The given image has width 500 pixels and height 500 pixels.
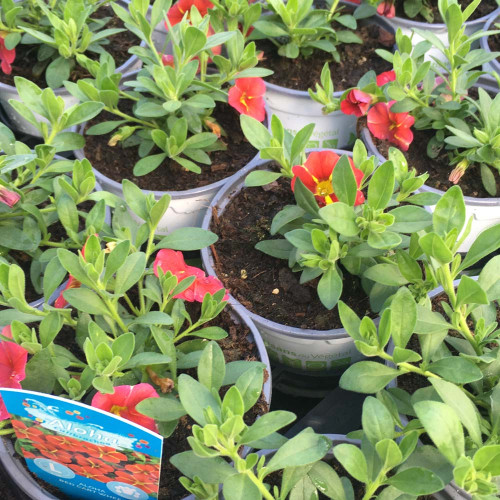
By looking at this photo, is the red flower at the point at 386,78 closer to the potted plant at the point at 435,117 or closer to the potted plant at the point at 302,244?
the potted plant at the point at 435,117

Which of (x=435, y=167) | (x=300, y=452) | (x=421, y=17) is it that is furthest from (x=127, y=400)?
(x=421, y=17)

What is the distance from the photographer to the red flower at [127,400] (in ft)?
3.03

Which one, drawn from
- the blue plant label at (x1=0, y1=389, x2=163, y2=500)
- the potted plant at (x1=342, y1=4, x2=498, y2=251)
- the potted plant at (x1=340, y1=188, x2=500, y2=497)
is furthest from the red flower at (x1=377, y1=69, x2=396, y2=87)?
the blue plant label at (x1=0, y1=389, x2=163, y2=500)

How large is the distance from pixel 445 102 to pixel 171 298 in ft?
2.70

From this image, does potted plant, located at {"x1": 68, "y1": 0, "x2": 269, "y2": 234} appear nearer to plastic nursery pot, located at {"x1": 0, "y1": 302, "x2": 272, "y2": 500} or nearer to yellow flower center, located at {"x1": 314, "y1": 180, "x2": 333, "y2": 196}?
yellow flower center, located at {"x1": 314, "y1": 180, "x2": 333, "y2": 196}

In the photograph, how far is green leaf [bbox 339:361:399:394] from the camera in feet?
3.10

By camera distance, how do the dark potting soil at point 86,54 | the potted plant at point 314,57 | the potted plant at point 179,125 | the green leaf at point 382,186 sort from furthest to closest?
the dark potting soil at point 86,54
the potted plant at point 314,57
the potted plant at point 179,125
the green leaf at point 382,186

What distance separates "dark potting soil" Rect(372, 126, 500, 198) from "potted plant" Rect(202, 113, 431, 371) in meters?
0.26

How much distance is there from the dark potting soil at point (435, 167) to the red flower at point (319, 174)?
13.6 inches

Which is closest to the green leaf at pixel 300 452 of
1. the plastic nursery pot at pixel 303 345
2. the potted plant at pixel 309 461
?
the potted plant at pixel 309 461

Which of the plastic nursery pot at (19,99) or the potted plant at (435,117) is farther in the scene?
the plastic nursery pot at (19,99)

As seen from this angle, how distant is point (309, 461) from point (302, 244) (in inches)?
16.8

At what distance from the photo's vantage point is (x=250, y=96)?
153cm

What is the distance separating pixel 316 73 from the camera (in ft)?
5.90
